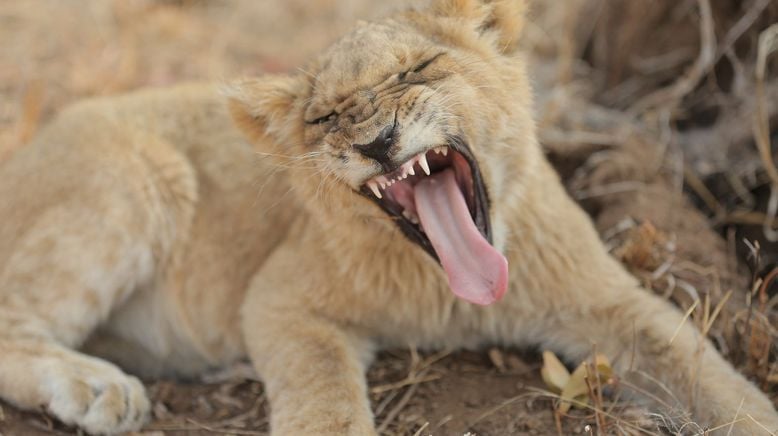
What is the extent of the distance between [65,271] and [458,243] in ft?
6.07

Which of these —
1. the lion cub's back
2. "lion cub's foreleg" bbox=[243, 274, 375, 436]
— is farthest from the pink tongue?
the lion cub's back

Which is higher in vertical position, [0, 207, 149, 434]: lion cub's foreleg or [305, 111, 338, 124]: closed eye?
[305, 111, 338, 124]: closed eye

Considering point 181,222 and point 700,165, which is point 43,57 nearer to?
point 181,222

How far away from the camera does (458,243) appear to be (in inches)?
124

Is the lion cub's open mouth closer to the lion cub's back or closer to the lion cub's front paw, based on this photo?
the lion cub's back

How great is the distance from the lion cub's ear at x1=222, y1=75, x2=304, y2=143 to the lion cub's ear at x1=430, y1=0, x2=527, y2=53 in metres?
0.68

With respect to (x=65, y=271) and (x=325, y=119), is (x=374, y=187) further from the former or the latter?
(x=65, y=271)

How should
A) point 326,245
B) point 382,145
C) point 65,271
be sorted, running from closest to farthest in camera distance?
point 382,145 < point 326,245 < point 65,271

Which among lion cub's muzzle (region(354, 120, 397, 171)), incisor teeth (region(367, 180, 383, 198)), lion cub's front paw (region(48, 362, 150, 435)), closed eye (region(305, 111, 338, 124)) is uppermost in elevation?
closed eye (region(305, 111, 338, 124))

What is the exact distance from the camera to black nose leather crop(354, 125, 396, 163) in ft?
9.25

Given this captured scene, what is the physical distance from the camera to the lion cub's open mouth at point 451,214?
10.0 ft

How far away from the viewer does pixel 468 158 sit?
3125 millimetres

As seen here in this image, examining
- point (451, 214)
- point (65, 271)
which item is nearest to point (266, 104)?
point (451, 214)

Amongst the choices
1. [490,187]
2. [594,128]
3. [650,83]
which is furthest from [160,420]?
[650,83]
